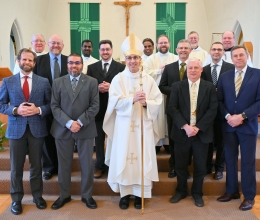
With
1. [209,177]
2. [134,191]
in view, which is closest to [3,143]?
[134,191]

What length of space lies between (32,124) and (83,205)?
1.07 m

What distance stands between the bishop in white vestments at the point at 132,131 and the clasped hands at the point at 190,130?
0.37m

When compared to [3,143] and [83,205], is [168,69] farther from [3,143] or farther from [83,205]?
[3,143]

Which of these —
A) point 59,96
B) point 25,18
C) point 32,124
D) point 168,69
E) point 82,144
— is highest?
point 25,18

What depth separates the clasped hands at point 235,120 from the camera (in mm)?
3133

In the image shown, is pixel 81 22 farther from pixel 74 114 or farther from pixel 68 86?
pixel 74 114

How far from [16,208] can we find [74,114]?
1162mm

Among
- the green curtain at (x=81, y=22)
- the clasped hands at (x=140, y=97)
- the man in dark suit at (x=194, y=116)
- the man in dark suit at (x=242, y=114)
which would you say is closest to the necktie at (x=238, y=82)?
the man in dark suit at (x=242, y=114)

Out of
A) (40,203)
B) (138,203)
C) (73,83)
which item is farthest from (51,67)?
(138,203)

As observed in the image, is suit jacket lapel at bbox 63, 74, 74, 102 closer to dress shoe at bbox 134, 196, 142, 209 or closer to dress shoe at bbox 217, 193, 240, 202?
dress shoe at bbox 134, 196, 142, 209

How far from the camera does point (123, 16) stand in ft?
34.0

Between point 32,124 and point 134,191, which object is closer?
point 32,124

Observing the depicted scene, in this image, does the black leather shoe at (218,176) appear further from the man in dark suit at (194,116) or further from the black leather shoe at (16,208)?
the black leather shoe at (16,208)

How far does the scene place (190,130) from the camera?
3205 millimetres
